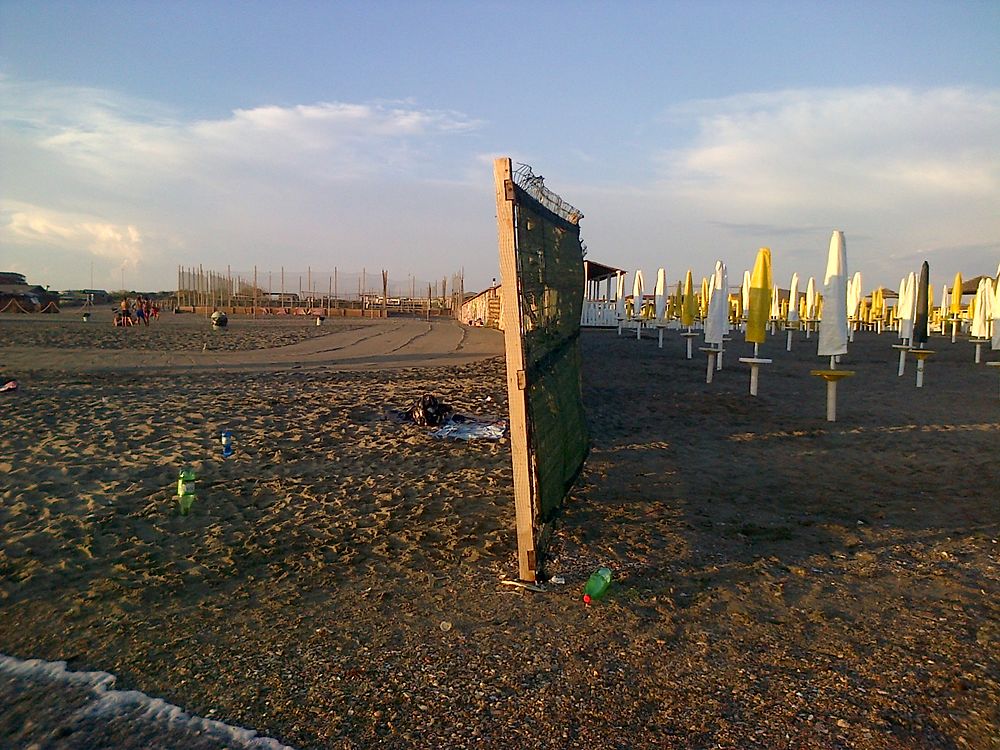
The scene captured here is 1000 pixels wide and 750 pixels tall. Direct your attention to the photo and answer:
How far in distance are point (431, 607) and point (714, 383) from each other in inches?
414

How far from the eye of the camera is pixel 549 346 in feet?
15.8

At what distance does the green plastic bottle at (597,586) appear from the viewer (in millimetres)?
3711

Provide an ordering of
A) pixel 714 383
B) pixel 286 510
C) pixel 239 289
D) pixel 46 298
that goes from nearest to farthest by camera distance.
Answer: pixel 286 510
pixel 714 383
pixel 46 298
pixel 239 289

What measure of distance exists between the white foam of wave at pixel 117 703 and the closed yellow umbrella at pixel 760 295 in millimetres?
10253

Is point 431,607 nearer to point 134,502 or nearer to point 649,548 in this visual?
point 649,548

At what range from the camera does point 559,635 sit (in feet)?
10.8

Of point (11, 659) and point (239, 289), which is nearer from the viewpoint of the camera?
point (11, 659)

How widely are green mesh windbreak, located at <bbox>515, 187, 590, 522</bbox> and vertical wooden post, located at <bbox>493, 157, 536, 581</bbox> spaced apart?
0.20 ft

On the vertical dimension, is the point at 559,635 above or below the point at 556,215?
below

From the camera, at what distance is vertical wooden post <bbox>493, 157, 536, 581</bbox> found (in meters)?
3.64

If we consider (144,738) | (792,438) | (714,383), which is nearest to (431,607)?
(144,738)

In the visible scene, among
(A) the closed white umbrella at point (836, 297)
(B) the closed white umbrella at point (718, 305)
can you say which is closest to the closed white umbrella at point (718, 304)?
(B) the closed white umbrella at point (718, 305)

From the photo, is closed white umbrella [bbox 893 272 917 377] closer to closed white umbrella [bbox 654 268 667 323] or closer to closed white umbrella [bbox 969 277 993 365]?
closed white umbrella [bbox 969 277 993 365]

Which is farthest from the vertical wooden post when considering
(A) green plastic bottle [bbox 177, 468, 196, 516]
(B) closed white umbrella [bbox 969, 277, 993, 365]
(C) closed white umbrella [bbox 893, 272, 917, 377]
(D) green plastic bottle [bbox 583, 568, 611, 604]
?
(C) closed white umbrella [bbox 893, 272, 917, 377]
